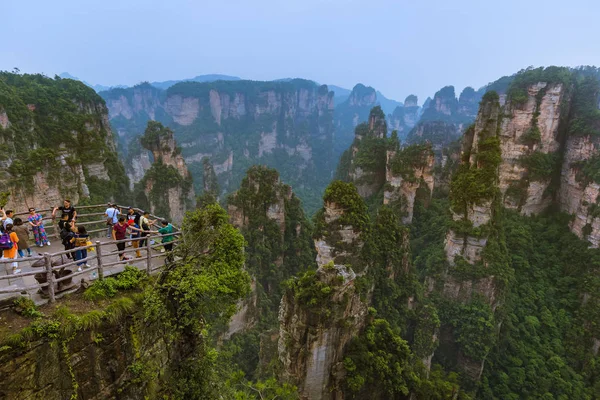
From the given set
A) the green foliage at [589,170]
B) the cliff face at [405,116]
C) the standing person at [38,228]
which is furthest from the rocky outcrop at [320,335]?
the cliff face at [405,116]

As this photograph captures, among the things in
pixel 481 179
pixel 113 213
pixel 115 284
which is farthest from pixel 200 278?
pixel 481 179

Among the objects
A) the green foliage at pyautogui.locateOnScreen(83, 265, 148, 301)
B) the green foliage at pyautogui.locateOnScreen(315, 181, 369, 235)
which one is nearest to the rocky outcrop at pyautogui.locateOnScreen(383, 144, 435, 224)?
the green foliage at pyautogui.locateOnScreen(315, 181, 369, 235)

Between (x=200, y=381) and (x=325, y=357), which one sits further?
(x=325, y=357)

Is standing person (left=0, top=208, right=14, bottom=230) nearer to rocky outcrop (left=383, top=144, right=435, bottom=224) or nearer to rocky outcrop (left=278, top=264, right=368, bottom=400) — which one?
rocky outcrop (left=278, top=264, right=368, bottom=400)

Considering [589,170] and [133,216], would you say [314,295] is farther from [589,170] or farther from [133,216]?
[589,170]

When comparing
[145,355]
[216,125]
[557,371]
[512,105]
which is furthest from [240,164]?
[145,355]

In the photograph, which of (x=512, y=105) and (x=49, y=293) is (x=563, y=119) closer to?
(x=512, y=105)

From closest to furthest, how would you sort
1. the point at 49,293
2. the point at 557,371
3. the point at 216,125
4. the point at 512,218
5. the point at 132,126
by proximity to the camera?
1. the point at 49,293
2. the point at 557,371
3. the point at 512,218
4. the point at 216,125
5. the point at 132,126
